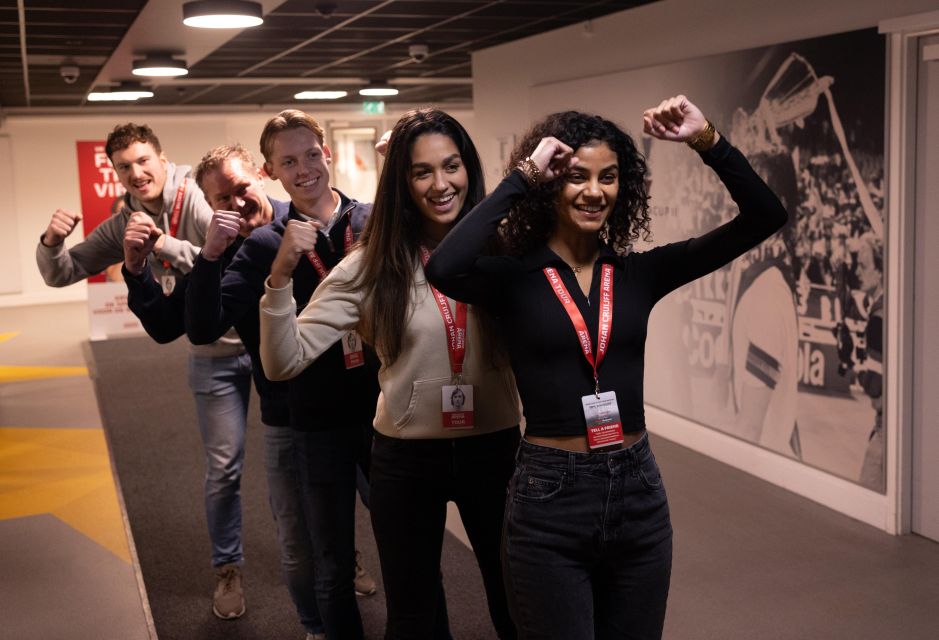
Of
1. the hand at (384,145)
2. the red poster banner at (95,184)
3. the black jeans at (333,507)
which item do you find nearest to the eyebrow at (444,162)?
the hand at (384,145)

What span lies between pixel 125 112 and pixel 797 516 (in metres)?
13.2

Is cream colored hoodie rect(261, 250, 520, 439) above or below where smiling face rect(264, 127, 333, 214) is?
below

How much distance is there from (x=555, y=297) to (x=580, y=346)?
0.35 feet

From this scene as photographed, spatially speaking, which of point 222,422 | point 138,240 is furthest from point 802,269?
point 138,240

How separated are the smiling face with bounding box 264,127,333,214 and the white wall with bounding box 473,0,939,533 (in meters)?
2.61

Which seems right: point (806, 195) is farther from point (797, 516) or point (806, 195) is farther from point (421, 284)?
point (421, 284)

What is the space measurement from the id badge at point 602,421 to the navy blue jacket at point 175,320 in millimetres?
1203

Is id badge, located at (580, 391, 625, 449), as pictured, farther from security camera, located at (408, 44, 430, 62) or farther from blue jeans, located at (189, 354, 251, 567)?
security camera, located at (408, 44, 430, 62)

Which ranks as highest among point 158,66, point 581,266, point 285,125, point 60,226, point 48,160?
point 158,66

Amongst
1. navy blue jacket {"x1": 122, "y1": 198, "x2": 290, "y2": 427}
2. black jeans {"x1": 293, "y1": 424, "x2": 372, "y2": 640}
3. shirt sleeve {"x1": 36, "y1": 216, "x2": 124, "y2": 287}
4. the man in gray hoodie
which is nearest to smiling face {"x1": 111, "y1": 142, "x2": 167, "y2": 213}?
the man in gray hoodie

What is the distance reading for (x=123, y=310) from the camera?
36.9 feet

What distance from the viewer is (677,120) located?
1.94m

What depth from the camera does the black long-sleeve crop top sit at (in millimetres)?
1915

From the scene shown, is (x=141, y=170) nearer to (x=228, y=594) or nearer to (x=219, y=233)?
(x=219, y=233)
